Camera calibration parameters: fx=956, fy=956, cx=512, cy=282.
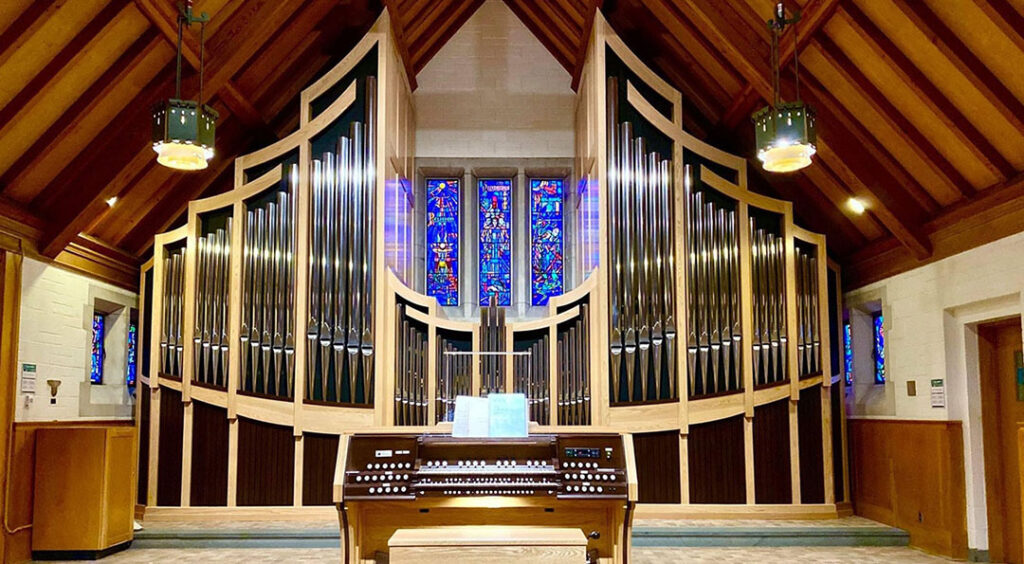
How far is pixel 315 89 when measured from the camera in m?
8.77

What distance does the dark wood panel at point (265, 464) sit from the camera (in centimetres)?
826

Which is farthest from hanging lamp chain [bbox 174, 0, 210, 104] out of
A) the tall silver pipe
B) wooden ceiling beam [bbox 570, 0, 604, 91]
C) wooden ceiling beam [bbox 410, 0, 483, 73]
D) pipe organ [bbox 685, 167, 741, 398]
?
pipe organ [bbox 685, 167, 741, 398]

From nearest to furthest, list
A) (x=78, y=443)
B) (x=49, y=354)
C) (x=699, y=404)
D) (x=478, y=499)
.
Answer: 1. (x=478, y=499)
2. (x=78, y=443)
3. (x=49, y=354)
4. (x=699, y=404)

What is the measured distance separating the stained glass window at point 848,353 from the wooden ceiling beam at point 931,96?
2950 mm

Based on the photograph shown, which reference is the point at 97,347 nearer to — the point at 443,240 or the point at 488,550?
the point at 443,240

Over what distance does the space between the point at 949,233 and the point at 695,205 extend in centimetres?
212

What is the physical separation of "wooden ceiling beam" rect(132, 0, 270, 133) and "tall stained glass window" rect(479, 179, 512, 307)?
2.61m

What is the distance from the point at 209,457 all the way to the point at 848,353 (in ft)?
19.5

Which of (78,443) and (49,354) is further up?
(49,354)

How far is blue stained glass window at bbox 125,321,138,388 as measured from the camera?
9328 millimetres

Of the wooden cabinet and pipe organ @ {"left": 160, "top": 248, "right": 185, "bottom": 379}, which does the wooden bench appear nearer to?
the wooden cabinet

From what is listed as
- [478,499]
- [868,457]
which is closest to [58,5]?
[478,499]

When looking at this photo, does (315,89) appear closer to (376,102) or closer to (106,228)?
(376,102)

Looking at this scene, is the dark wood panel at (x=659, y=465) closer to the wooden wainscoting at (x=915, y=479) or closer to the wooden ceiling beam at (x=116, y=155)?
the wooden wainscoting at (x=915, y=479)
